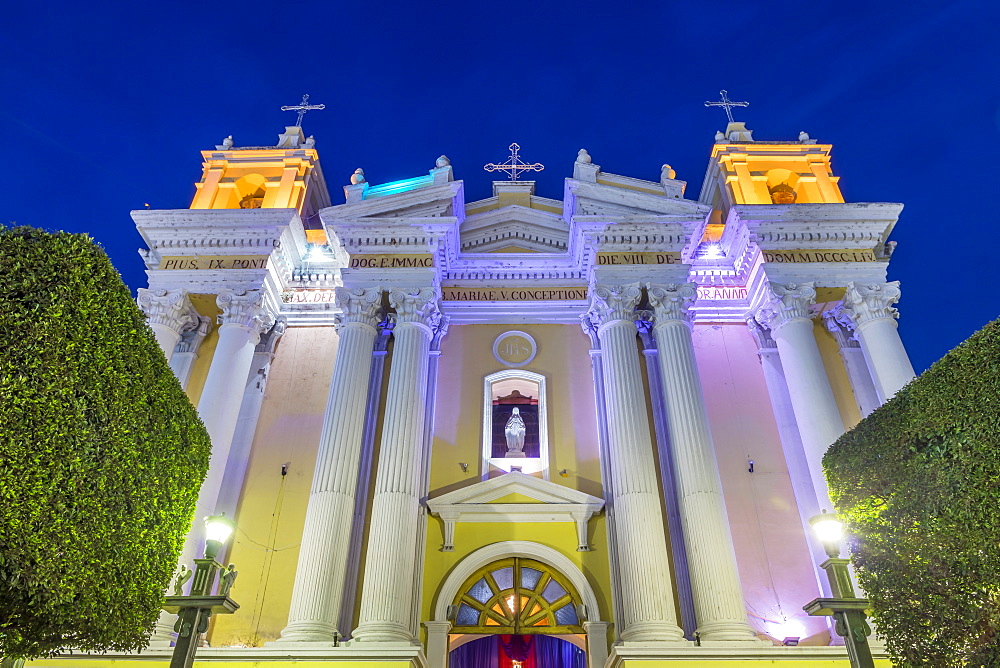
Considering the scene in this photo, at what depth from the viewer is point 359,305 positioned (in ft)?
55.8

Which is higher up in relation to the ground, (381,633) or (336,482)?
(336,482)

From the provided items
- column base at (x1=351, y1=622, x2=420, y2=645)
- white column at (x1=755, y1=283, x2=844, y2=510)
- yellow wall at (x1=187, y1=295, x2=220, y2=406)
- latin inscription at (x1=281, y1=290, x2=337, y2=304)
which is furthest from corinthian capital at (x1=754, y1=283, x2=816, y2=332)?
yellow wall at (x1=187, y1=295, x2=220, y2=406)

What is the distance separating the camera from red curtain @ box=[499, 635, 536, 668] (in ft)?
56.2

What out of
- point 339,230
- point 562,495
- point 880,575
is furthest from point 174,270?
point 880,575

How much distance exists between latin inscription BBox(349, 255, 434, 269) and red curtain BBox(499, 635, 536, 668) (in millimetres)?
8968

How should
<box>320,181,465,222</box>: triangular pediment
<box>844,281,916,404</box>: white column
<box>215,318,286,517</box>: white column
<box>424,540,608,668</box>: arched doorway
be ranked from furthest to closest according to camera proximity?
<box>320,181,465,222</box>: triangular pediment
<box>215,318,286,517</box>: white column
<box>844,281,916,404</box>: white column
<box>424,540,608,668</box>: arched doorway

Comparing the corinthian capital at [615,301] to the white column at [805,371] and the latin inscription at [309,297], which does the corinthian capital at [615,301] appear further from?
the latin inscription at [309,297]

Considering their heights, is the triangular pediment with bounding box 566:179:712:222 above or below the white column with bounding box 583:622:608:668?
above

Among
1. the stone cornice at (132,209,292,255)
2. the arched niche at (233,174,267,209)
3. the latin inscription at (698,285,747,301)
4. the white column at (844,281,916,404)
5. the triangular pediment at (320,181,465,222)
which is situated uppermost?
the arched niche at (233,174,267,209)

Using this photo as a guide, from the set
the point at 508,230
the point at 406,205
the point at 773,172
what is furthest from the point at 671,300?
the point at 406,205

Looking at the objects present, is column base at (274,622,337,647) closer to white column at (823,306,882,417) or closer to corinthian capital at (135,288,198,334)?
corinthian capital at (135,288,198,334)

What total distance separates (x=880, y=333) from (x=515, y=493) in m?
8.68

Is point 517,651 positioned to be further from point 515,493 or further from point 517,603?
→ point 515,493

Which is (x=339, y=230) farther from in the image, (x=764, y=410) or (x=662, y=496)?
(x=764, y=410)
